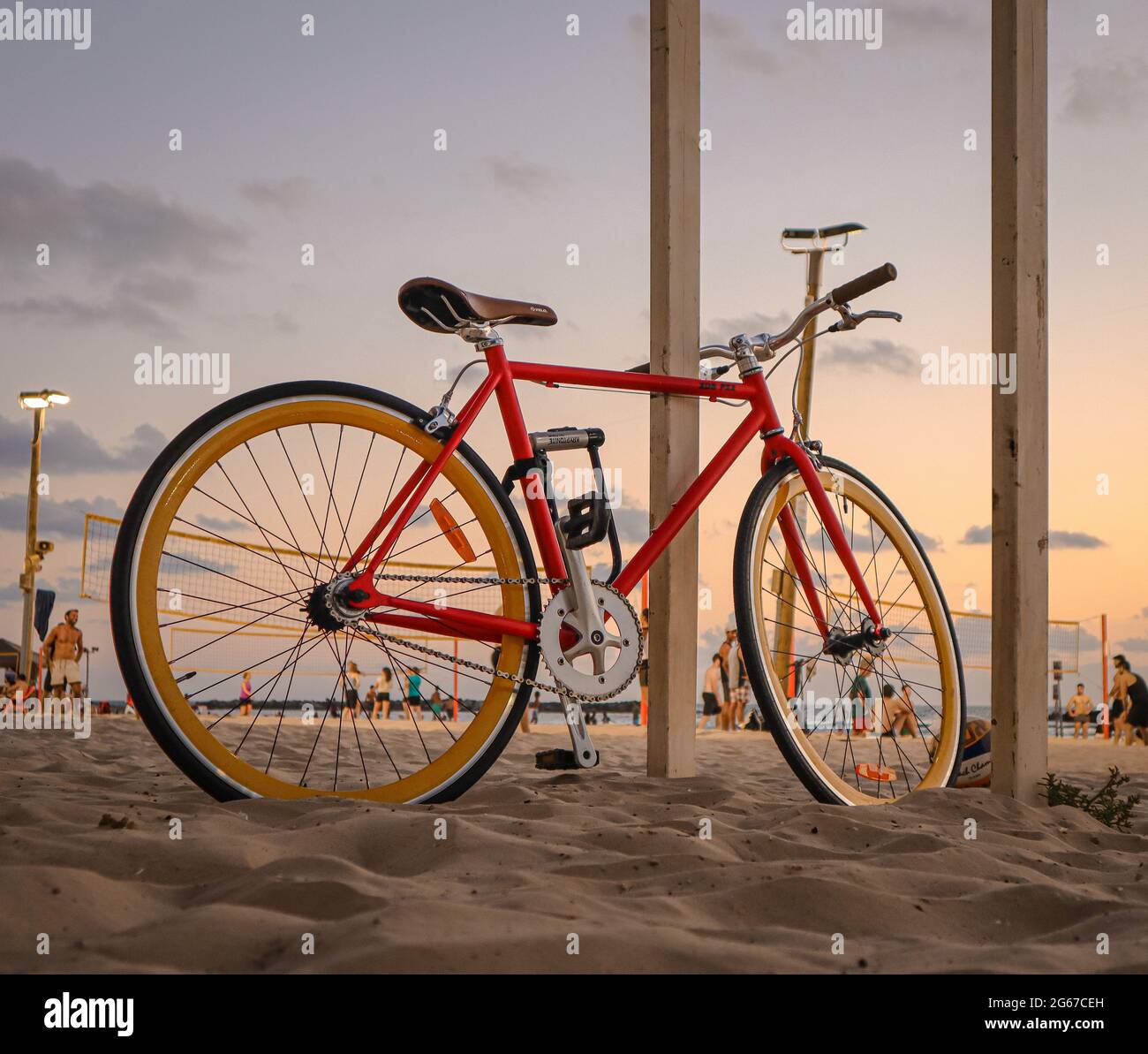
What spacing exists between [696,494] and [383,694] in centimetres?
1365

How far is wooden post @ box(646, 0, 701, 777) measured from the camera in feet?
10.5

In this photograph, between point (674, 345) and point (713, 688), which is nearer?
point (674, 345)

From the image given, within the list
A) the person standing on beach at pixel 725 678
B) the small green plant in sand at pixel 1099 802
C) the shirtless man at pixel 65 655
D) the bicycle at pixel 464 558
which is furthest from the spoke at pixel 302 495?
the person standing on beach at pixel 725 678

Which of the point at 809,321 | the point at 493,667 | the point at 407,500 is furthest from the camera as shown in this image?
the point at 809,321

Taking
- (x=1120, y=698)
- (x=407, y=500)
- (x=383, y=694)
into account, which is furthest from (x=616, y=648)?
(x=383, y=694)

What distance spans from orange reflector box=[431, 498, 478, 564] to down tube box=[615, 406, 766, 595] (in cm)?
46

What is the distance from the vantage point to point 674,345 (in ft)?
11.0

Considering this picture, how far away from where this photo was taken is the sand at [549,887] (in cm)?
127

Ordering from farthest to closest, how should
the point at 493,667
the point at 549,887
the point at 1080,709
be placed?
1. the point at 1080,709
2. the point at 493,667
3. the point at 549,887

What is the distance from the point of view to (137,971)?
1.18 m

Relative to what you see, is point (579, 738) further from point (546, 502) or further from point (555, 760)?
point (546, 502)

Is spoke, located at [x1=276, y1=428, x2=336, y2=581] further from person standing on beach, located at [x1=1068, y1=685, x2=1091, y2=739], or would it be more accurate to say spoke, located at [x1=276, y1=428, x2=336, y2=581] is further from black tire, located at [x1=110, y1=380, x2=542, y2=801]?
person standing on beach, located at [x1=1068, y1=685, x2=1091, y2=739]

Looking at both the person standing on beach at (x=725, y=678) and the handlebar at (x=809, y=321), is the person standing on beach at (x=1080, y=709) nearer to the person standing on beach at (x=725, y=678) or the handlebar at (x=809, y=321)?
the person standing on beach at (x=725, y=678)
